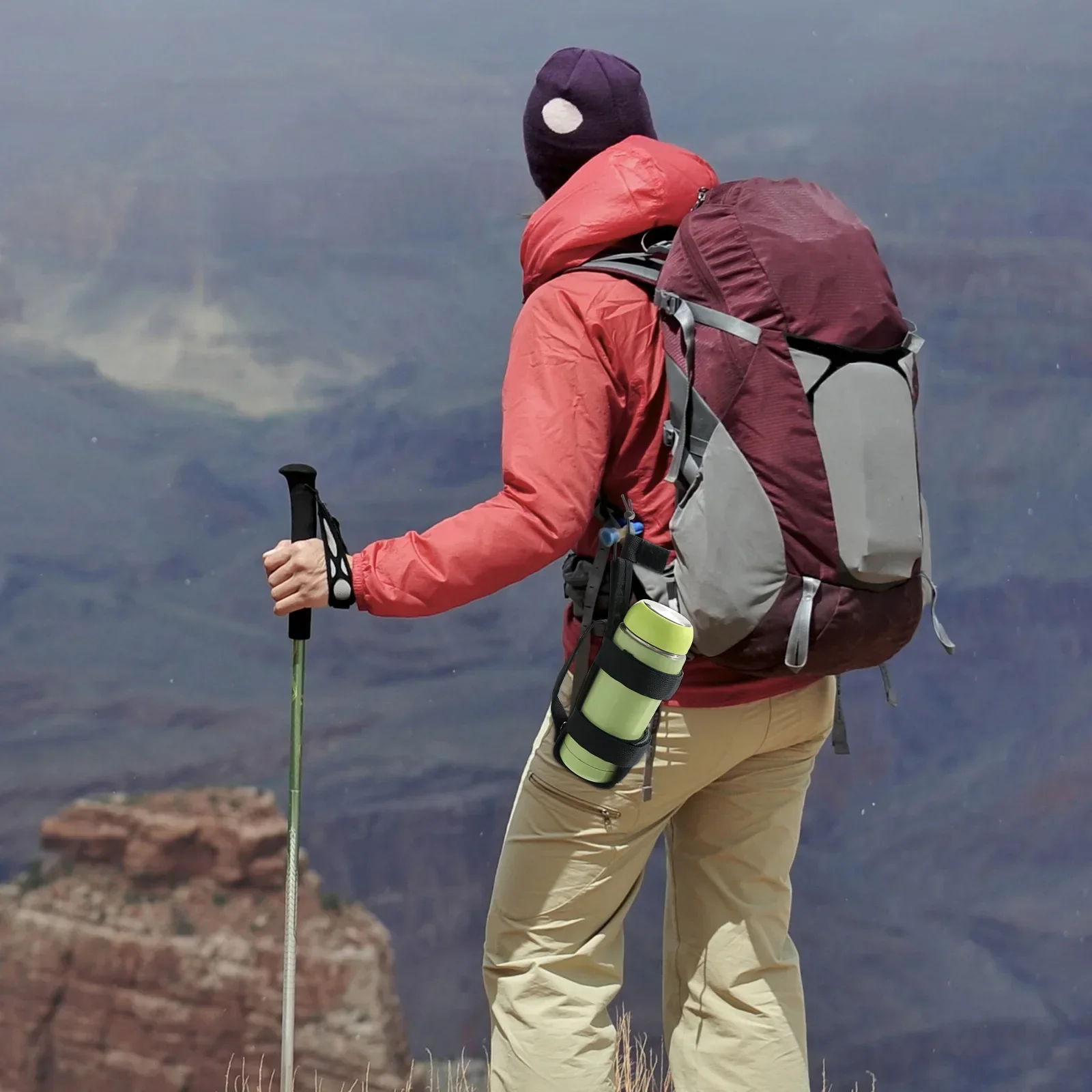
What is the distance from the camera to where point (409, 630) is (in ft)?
7.86

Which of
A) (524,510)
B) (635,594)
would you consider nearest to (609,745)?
(635,594)

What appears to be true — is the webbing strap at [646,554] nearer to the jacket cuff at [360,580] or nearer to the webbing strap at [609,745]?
the webbing strap at [609,745]

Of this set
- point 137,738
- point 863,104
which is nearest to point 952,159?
point 863,104

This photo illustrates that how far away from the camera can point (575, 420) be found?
4.73 feet

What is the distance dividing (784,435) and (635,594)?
0.24 metres

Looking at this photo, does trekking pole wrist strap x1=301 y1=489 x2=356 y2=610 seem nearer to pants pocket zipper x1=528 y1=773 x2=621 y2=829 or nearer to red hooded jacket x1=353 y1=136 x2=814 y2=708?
red hooded jacket x1=353 y1=136 x2=814 y2=708

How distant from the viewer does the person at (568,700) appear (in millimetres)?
1440

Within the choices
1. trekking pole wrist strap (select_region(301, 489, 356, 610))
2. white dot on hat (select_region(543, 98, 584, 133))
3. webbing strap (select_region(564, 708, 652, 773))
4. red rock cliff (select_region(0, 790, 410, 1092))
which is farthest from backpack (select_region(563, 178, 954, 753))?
red rock cliff (select_region(0, 790, 410, 1092))

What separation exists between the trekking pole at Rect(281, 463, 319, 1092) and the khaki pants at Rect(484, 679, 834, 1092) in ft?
0.78

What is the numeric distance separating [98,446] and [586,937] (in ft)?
3.78

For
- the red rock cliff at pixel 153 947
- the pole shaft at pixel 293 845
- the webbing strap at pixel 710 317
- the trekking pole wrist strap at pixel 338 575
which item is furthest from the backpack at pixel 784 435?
the red rock cliff at pixel 153 947

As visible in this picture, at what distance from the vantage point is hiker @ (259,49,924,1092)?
1438mm

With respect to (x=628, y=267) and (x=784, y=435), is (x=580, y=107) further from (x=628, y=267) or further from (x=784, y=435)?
(x=784, y=435)

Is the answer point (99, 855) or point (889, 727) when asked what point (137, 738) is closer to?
point (99, 855)
